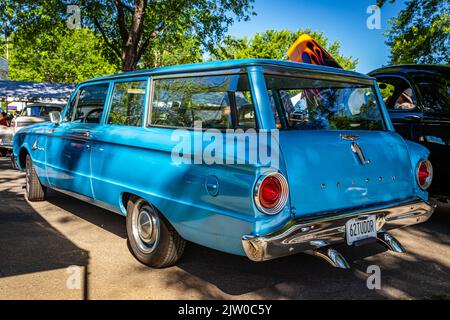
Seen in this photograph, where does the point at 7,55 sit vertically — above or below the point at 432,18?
above

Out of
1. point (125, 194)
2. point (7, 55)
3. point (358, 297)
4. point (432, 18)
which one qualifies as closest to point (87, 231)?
point (125, 194)

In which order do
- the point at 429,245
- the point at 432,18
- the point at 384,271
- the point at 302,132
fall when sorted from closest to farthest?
1. the point at 302,132
2. the point at 384,271
3. the point at 429,245
4. the point at 432,18

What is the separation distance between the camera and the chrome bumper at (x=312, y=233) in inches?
111

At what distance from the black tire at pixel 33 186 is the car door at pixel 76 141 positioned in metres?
0.88

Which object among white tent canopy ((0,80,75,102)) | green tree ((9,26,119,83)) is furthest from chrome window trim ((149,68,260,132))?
green tree ((9,26,119,83))

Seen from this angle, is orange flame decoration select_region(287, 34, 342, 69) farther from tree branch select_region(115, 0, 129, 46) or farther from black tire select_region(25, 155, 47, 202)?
tree branch select_region(115, 0, 129, 46)

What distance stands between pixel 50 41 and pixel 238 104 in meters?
19.3

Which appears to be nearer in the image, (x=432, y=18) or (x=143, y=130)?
(x=143, y=130)

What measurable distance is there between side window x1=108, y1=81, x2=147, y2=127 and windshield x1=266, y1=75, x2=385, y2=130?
4.57 feet

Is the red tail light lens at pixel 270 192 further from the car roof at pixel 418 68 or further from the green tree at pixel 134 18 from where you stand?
the green tree at pixel 134 18

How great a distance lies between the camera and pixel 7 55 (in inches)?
1747

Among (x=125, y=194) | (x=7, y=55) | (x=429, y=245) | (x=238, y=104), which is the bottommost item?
(x=429, y=245)

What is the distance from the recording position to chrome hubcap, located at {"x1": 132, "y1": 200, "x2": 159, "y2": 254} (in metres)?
3.85
